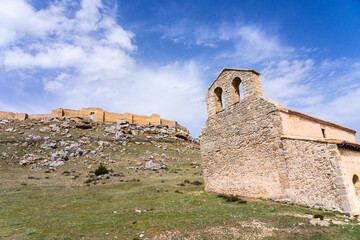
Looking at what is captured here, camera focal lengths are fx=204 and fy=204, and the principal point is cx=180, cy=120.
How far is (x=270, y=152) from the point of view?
1164cm

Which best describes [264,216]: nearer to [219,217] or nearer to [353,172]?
[219,217]

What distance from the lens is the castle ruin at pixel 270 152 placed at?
373 inches

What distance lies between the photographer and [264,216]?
8.90 metres

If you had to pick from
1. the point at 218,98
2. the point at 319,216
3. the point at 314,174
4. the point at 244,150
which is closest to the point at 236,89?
the point at 218,98

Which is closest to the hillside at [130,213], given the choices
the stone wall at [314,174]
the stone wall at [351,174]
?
the stone wall at [314,174]

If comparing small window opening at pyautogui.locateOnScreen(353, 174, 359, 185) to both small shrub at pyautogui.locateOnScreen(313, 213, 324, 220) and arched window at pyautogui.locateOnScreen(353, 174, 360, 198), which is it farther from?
small shrub at pyautogui.locateOnScreen(313, 213, 324, 220)

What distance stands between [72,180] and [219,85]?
19.8 m

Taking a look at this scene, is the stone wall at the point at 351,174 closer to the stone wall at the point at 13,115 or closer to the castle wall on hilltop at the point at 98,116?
the castle wall on hilltop at the point at 98,116

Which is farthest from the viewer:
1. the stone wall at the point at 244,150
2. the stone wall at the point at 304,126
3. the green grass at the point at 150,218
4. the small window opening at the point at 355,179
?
the stone wall at the point at 304,126

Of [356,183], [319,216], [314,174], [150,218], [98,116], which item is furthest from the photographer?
[98,116]

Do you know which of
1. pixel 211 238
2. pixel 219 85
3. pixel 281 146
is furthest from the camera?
pixel 219 85

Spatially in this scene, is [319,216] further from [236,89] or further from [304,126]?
[236,89]

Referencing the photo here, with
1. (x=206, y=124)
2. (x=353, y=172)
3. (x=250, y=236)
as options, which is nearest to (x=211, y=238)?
(x=250, y=236)

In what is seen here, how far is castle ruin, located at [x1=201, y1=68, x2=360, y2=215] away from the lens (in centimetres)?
947
